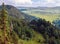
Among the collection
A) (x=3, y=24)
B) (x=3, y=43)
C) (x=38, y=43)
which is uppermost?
(x=3, y=24)

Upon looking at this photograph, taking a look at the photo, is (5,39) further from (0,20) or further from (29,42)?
(29,42)

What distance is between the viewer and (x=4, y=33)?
40500 millimetres

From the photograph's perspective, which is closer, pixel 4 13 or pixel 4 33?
pixel 4 33

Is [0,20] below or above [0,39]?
above

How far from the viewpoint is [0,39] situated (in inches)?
1682

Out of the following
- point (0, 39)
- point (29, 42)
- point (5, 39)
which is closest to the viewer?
point (5, 39)

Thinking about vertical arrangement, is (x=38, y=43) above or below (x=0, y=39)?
below

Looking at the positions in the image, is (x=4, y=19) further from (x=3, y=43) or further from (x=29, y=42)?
(x=29, y=42)

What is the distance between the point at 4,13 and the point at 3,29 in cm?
376

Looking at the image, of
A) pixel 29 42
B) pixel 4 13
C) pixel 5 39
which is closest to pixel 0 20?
pixel 4 13

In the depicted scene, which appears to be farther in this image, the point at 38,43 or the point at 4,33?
the point at 38,43

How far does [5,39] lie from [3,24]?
3000mm

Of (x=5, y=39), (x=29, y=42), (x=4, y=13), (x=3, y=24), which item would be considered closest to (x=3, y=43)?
(x=5, y=39)

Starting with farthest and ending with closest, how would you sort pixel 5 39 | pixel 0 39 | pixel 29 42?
pixel 29 42, pixel 0 39, pixel 5 39
